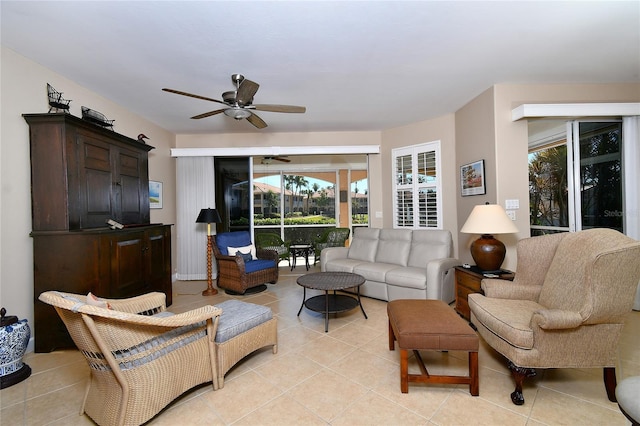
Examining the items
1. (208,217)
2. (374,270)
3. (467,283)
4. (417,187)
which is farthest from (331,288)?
(417,187)

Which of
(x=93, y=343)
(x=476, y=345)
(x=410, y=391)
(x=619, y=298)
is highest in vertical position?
(x=619, y=298)

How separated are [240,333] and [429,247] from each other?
9.36ft

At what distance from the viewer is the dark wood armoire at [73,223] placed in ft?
8.34

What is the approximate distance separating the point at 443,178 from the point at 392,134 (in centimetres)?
130

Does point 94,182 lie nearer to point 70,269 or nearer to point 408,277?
point 70,269

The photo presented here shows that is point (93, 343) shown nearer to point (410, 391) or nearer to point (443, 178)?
point (410, 391)

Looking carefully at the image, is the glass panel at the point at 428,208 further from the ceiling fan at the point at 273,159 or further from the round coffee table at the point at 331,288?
the ceiling fan at the point at 273,159

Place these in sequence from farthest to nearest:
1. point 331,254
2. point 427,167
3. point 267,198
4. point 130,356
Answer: point 267,198 < point 427,167 < point 331,254 < point 130,356

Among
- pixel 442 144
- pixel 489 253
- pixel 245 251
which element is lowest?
pixel 245 251

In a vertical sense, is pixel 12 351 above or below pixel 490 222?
below

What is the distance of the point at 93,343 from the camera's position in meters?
1.52

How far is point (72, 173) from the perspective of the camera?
2.68 metres

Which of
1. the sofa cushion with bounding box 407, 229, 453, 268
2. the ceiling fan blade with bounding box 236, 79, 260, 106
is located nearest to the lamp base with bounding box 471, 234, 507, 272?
the sofa cushion with bounding box 407, 229, 453, 268

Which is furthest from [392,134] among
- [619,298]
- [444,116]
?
[619,298]
